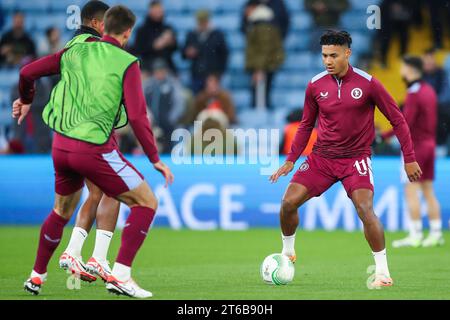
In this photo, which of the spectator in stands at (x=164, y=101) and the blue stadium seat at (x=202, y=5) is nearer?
the spectator in stands at (x=164, y=101)

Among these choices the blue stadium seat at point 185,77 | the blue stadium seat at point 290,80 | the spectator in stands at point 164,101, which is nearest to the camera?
the spectator in stands at point 164,101

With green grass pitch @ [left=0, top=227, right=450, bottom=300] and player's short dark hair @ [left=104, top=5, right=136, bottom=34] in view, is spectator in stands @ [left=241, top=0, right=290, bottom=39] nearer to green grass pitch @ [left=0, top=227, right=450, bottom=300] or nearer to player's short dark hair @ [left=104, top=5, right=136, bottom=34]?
green grass pitch @ [left=0, top=227, right=450, bottom=300]

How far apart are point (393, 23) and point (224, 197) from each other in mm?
4985

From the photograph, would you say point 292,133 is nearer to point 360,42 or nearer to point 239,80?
point 239,80

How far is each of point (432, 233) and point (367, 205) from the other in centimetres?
525

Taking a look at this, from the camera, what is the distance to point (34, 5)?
21281 mm

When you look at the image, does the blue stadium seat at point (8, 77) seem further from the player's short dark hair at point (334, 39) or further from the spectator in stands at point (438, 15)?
the player's short dark hair at point (334, 39)

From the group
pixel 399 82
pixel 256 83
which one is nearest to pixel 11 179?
pixel 256 83

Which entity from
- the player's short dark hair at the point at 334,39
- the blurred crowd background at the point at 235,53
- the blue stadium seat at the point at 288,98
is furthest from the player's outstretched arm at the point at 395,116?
the blue stadium seat at the point at 288,98

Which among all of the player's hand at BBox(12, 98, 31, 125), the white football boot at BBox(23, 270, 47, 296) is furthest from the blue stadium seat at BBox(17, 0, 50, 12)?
the white football boot at BBox(23, 270, 47, 296)

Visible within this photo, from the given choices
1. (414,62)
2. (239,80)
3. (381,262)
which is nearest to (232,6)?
(239,80)

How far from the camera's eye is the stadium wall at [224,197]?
638 inches

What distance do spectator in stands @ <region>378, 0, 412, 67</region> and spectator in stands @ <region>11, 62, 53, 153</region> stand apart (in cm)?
582

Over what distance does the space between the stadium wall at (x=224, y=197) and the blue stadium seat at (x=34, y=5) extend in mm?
5405
